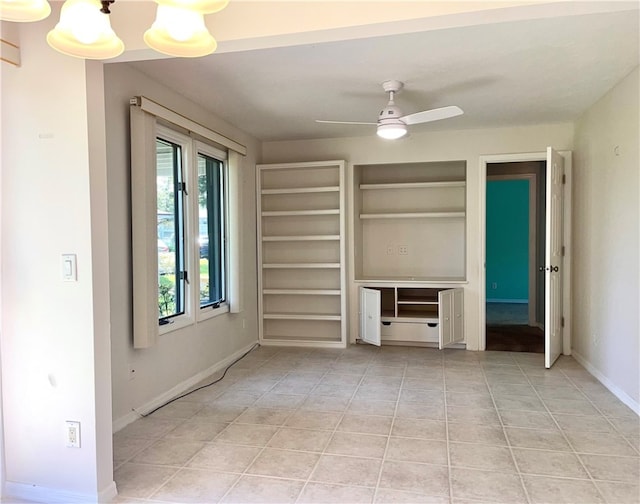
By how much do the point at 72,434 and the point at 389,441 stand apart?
1801 mm

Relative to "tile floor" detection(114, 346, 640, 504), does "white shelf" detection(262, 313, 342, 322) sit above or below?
above

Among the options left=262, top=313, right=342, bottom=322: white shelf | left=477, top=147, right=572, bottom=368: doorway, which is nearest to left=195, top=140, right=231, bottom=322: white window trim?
left=262, top=313, right=342, bottom=322: white shelf

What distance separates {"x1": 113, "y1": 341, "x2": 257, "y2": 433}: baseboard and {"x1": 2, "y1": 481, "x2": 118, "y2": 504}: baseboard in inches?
29.1

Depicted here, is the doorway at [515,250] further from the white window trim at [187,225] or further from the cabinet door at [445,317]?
the white window trim at [187,225]

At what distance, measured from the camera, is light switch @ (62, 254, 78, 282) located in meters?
2.11

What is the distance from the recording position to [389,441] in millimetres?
2836

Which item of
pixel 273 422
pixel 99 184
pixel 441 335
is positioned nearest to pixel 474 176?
pixel 441 335

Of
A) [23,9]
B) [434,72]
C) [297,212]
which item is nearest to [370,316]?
[297,212]

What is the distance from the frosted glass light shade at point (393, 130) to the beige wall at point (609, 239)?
5.54ft

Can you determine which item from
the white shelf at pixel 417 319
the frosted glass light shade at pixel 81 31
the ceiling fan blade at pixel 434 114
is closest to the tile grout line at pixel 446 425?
the white shelf at pixel 417 319

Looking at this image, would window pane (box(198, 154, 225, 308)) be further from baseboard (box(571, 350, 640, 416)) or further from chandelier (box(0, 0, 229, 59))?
baseboard (box(571, 350, 640, 416))

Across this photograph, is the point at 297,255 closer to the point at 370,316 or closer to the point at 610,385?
the point at 370,316

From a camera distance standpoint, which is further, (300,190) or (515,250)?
(515,250)

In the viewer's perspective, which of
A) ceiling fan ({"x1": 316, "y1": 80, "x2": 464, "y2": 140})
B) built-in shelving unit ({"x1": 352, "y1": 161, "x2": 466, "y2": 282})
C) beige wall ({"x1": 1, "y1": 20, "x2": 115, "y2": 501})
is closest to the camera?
beige wall ({"x1": 1, "y1": 20, "x2": 115, "y2": 501})
